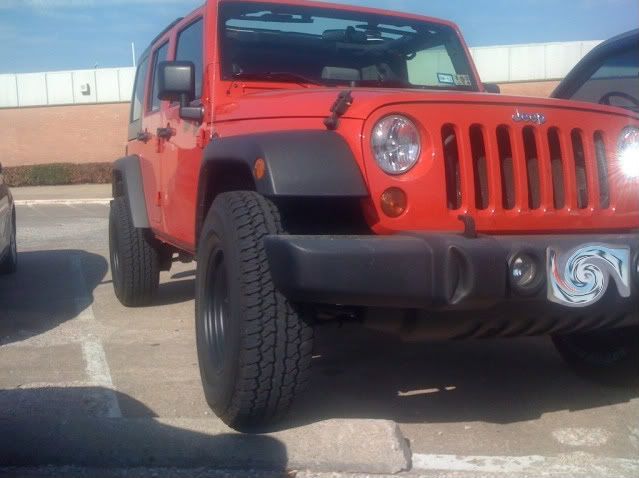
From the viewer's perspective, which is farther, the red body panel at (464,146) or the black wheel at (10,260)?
the black wheel at (10,260)

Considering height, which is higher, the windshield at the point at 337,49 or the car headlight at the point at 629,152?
the windshield at the point at 337,49

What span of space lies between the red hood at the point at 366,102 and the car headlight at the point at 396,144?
0.07 meters

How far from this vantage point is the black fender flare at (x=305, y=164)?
304 centimetres

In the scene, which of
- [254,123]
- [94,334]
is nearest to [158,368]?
[94,334]

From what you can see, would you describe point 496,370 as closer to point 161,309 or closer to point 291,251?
point 291,251

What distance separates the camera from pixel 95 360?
4.87 meters

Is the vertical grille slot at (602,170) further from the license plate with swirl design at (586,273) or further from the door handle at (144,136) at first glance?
the door handle at (144,136)

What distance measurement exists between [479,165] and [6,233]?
16.4 feet

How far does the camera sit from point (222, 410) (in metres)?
3.50

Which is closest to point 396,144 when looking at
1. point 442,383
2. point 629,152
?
point 629,152

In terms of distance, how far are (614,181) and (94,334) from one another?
3.52 m

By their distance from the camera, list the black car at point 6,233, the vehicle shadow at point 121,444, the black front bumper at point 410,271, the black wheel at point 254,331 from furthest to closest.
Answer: the black car at point 6,233
the vehicle shadow at point 121,444
the black wheel at point 254,331
the black front bumper at point 410,271

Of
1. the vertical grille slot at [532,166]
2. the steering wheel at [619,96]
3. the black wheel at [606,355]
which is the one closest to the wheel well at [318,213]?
the vertical grille slot at [532,166]

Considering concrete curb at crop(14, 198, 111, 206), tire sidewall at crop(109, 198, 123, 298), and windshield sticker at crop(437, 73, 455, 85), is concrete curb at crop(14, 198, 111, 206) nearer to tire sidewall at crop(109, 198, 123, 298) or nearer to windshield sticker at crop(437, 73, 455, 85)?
tire sidewall at crop(109, 198, 123, 298)
